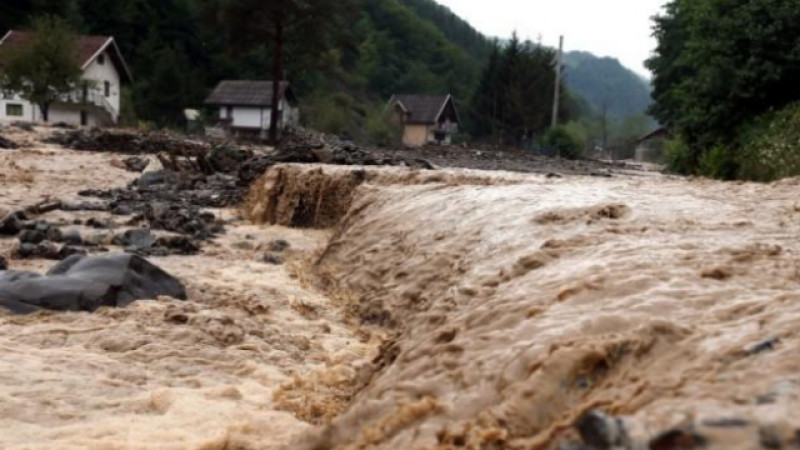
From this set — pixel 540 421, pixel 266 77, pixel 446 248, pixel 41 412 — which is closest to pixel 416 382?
pixel 540 421

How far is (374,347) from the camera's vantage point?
6.25 m

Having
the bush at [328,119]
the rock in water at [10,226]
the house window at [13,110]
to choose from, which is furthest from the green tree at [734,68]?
the house window at [13,110]

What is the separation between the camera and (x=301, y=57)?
39875 millimetres

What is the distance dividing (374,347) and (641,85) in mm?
203760

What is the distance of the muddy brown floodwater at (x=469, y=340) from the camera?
2938 mm

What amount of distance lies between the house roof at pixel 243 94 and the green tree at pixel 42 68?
16.0 meters

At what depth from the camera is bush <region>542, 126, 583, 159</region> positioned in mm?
42812

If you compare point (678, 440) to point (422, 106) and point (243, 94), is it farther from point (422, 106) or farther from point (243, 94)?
point (422, 106)

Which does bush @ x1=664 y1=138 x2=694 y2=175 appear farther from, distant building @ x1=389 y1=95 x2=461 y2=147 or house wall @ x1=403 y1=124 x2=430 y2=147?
house wall @ x1=403 y1=124 x2=430 y2=147

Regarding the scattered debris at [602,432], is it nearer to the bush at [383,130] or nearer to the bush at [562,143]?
the bush at [562,143]

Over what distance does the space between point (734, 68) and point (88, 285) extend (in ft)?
49.6

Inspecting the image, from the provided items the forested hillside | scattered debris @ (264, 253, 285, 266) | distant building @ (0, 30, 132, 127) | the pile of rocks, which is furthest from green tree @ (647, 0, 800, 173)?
the forested hillside

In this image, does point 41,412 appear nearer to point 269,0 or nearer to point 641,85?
point 269,0

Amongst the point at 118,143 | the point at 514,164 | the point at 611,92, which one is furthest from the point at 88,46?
the point at 611,92
